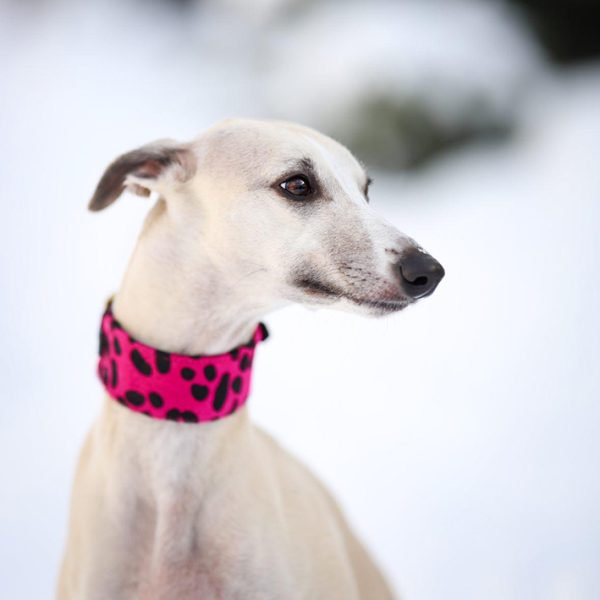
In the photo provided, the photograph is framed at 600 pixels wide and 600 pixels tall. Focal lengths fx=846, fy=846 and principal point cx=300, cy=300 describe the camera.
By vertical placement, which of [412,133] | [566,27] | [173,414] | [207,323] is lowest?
[173,414]

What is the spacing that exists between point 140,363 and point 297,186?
467 mm

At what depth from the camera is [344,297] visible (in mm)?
1612

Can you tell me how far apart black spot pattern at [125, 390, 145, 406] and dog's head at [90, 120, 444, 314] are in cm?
27

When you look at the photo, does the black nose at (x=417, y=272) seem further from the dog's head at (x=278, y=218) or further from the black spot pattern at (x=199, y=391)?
the black spot pattern at (x=199, y=391)

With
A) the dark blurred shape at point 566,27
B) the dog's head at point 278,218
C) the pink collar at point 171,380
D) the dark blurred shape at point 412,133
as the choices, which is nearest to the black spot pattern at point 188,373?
the pink collar at point 171,380

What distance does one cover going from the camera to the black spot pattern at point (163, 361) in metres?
1.66

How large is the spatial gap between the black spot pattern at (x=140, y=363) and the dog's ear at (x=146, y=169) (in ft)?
1.03

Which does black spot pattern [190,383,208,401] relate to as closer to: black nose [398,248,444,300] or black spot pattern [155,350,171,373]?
black spot pattern [155,350,171,373]

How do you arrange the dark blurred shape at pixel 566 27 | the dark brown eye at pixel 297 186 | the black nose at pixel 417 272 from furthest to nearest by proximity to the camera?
1. the dark blurred shape at pixel 566 27
2. the dark brown eye at pixel 297 186
3. the black nose at pixel 417 272

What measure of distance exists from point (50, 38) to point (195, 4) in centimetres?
89

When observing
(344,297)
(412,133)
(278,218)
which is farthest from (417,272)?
(412,133)

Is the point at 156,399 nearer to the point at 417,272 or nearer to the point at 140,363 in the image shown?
the point at 140,363

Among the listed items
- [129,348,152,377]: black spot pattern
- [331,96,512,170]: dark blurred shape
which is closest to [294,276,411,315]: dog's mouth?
[129,348,152,377]: black spot pattern

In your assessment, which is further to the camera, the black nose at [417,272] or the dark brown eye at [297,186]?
the dark brown eye at [297,186]
